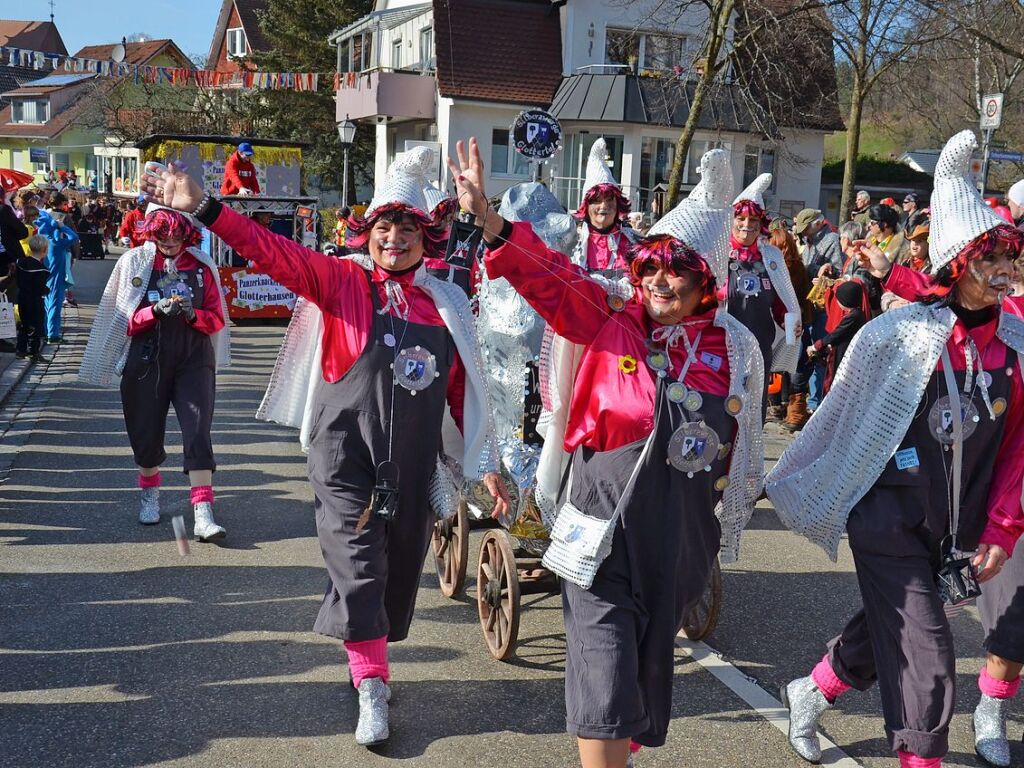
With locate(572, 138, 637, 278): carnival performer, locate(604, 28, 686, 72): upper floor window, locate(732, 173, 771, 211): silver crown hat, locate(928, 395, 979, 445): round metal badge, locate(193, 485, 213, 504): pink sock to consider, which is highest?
locate(604, 28, 686, 72): upper floor window

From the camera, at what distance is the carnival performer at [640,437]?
3.29 meters

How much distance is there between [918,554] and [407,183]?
2196mm

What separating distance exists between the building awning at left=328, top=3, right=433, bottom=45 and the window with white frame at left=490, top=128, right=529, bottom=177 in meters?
4.03

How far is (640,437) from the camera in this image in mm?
3332

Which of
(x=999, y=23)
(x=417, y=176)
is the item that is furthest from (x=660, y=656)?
Answer: (x=999, y=23)

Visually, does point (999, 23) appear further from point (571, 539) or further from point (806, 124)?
point (571, 539)

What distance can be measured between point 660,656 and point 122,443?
7.19 metres

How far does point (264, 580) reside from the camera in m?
5.98

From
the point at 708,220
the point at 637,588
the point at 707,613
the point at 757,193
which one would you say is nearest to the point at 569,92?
the point at 757,193

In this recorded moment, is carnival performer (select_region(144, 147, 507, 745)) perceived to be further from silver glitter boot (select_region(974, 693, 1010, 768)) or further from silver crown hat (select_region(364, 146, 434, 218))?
silver glitter boot (select_region(974, 693, 1010, 768))

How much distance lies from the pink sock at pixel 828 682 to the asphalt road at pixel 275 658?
275 mm

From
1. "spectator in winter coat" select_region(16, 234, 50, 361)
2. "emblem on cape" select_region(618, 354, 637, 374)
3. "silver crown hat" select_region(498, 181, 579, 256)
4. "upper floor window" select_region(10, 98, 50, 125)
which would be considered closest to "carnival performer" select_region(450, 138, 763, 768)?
"emblem on cape" select_region(618, 354, 637, 374)

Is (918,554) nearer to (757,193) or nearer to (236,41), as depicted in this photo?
(757,193)

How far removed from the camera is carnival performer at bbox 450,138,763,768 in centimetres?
329
